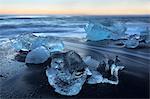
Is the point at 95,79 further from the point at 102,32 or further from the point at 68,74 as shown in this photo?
the point at 102,32

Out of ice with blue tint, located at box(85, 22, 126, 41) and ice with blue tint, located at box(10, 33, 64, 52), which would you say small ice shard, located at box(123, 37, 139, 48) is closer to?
ice with blue tint, located at box(85, 22, 126, 41)

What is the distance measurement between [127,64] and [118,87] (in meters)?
1.10

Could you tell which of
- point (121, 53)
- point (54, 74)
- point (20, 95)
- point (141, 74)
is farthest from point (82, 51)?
point (20, 95)

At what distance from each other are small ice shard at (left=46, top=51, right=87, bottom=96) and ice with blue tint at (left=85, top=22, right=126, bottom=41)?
3.62m

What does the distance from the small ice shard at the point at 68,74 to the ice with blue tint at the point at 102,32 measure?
11.9ft

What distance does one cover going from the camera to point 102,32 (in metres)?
7.11

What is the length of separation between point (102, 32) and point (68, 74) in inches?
159

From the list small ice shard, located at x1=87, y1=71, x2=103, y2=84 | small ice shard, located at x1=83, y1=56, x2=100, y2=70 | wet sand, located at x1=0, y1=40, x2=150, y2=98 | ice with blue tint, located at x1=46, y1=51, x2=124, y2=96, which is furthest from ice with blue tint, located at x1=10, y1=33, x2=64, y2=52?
small ice shard, located at x1=87, y1=71, x2=103, y2=84

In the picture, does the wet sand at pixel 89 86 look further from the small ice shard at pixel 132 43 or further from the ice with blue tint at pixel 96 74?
the small ice shard at pixel 132 43

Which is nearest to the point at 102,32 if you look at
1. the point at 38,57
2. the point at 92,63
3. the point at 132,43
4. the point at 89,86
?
the point at 132,43

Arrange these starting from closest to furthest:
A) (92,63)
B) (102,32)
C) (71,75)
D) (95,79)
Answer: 1. (71,75)
2. (95,79)
3. (92,63)
4. (102,32)

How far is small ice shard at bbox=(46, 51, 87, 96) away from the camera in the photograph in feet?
10.3

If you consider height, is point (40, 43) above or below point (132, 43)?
above

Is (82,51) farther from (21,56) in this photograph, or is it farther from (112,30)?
(112,30)
